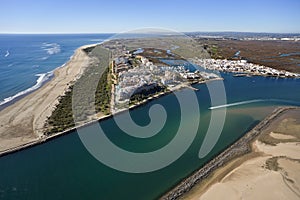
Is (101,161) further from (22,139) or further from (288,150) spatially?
(288,150)

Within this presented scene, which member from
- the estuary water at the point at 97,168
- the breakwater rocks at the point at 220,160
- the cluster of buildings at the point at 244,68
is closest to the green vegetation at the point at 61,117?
the estuary water at the point at 97,168

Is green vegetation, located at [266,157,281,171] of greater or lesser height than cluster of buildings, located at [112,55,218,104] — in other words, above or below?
below

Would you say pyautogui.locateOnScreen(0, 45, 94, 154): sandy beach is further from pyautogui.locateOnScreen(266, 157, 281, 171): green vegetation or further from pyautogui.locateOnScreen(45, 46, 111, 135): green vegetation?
pyautogui.locateOnScreen(266, 157, 281, 171): green vegetation

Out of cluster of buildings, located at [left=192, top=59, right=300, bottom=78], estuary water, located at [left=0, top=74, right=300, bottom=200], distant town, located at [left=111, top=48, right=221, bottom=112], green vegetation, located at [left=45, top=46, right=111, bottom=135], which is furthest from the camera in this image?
cluster of buildings, located at [left=192, top=59, right=300, bottom=78]

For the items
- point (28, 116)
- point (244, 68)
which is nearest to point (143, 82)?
point (28, 116)

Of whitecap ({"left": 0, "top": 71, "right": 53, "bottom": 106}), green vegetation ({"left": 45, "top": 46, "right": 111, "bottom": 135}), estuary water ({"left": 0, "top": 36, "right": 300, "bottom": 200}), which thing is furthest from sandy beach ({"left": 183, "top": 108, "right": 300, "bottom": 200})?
whitecap ({"left": 0, "top": 71, "right": 53, "bottom": 106})

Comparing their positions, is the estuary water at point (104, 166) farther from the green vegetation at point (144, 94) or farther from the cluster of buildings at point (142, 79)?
the cluster of buildings at point (142, 79)

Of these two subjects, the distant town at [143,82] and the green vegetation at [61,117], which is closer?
the green vegetation at [61,117]
